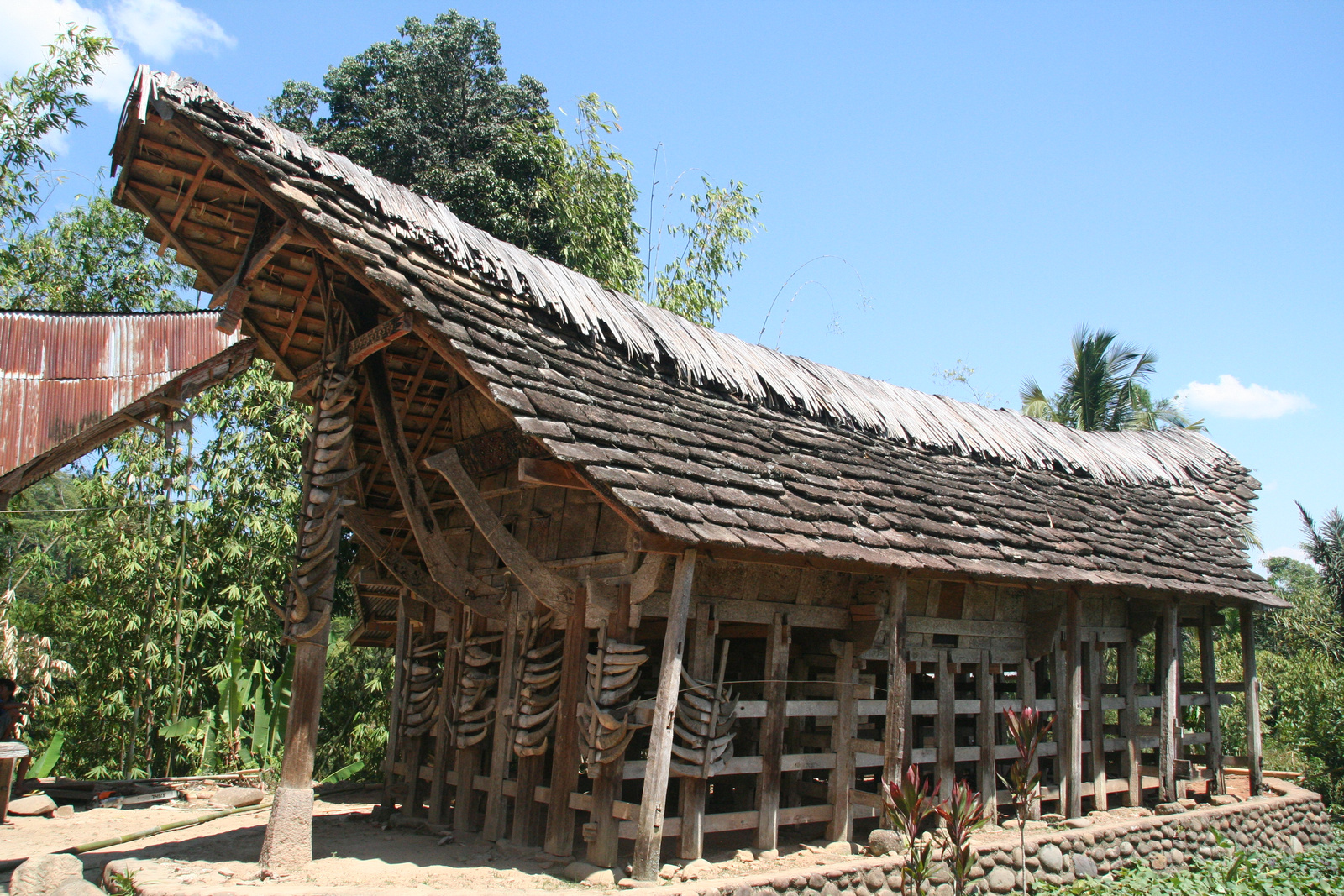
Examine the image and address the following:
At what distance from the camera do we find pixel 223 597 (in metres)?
13.5

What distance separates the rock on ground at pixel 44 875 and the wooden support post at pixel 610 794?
3.31 metres

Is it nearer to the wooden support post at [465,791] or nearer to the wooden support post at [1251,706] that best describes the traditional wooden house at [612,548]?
the wooden support post at [465,791]

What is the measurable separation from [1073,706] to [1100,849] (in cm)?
127

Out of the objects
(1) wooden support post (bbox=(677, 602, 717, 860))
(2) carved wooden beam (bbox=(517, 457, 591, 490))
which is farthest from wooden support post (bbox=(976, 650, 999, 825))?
(2) carved wooden beam (bbox=(517, 457, 591, 490))

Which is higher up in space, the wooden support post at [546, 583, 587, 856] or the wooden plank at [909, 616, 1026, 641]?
the wooden plank at [909, 616, 1026, 641]

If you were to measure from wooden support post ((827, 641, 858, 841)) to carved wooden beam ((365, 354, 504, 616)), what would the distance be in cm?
312

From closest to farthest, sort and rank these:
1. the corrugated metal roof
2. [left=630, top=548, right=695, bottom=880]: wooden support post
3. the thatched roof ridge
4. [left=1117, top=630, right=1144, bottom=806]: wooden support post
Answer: [left=630, top=548, right=695, bottom=880]: wooden support post
the thatched roof ridge
the corrugated metal roof
[left=1117, top=630, right=1144, bottom=806]: wooden support post

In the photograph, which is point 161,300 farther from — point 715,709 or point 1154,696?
point 1154,696

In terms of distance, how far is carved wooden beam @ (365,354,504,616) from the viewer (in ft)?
23.6

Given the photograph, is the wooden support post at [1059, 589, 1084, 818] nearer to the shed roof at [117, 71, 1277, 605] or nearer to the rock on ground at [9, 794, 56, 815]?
the shed roof at [117, 71, 1277, 605]

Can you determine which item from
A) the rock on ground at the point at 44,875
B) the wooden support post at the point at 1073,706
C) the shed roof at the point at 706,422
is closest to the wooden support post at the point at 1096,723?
the wooden support post at the point at 1073,706

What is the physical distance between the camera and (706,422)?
7406 mm

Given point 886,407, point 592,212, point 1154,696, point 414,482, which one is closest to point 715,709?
point 414,482

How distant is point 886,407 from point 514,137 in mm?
11235
